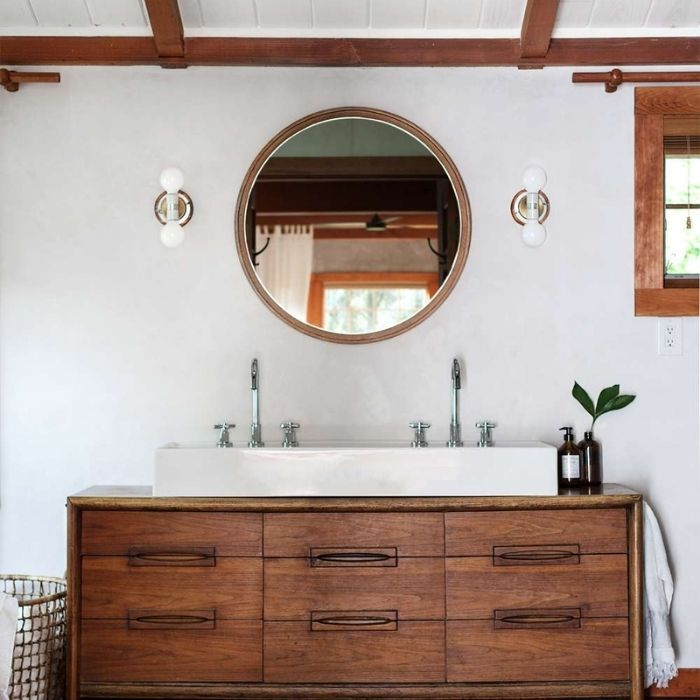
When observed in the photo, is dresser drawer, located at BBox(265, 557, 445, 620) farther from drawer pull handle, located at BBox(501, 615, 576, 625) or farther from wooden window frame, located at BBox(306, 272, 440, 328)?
wooden window frame, located at BBox(306, 272, 440, 328)

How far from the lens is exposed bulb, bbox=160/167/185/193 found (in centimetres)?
291

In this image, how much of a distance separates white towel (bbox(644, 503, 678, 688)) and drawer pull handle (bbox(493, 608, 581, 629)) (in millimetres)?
312

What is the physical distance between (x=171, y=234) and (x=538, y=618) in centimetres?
166

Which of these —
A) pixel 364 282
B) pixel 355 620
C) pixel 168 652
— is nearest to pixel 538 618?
pixel 355 620

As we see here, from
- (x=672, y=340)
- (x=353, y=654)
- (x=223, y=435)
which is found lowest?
(x=353, y=654)

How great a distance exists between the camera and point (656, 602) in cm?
271

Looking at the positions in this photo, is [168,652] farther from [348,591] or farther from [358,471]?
[358,471]

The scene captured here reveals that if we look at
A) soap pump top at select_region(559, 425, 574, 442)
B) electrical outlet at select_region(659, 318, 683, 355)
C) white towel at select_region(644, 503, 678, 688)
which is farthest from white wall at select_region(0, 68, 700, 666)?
white towel at select_region(644, 503, 678, 688)

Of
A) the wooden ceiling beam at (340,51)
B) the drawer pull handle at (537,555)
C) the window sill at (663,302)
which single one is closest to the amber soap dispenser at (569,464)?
the drawer pull handle at (537,555)

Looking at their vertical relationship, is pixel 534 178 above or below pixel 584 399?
above

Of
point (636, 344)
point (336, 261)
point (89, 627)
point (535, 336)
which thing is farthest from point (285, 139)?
point (89, 627)

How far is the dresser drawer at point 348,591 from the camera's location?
8.34 ft

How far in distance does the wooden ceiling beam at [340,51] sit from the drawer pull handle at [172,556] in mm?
1588

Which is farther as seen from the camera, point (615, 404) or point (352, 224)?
point (352, 224)
